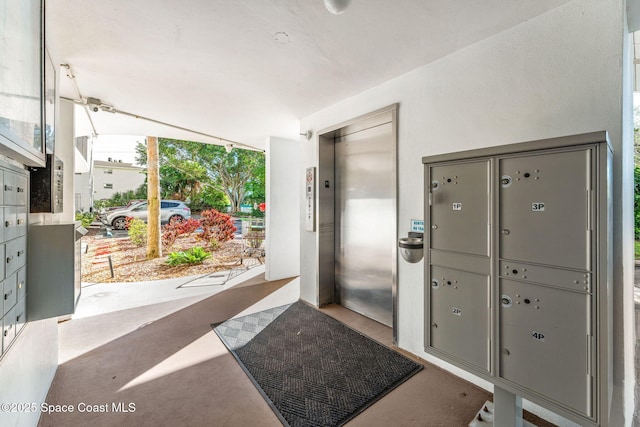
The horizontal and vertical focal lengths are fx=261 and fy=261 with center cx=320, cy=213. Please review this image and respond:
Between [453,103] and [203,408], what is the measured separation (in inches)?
119

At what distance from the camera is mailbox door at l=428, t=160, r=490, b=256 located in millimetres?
1533

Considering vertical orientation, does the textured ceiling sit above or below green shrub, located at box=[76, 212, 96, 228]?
above

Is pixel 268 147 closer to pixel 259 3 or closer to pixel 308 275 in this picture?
pixel 308 275

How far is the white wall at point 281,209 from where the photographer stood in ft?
16.0

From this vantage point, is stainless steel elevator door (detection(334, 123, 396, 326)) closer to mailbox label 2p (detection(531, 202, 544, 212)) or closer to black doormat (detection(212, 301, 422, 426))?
black doormat (detection(212, 301, 422, 426))

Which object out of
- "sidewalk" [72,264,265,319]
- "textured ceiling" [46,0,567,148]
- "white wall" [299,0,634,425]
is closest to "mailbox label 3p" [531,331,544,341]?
"white wall" [299,0,634,425]

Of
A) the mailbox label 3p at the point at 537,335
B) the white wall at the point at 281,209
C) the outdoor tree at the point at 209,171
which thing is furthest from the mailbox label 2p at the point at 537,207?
the outdoor tree at the point at 209,171

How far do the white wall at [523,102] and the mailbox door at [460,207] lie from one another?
0.58 meters

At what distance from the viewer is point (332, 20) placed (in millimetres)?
1811

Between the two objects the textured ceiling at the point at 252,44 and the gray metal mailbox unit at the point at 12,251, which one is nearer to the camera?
the gray metal mailbox unit at the point at 12,251

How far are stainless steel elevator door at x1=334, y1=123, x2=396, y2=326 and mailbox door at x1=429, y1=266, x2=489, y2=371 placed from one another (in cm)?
119

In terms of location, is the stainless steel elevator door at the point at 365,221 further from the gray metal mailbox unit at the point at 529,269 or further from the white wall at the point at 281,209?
the white wall at the point at 281,209

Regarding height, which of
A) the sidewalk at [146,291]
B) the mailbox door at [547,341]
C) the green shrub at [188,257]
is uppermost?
the mailbox door at [547,341]

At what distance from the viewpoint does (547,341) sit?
1.31 metres
